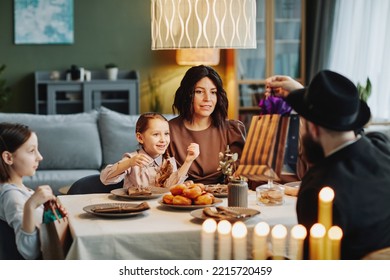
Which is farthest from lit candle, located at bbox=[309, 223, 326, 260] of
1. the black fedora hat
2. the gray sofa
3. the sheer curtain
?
the sheer curtain

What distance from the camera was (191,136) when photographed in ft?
9.06

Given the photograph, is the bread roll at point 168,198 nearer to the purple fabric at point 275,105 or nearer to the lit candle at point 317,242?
the purple fabric at point 275,105

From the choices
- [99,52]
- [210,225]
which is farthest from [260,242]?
[99,52]

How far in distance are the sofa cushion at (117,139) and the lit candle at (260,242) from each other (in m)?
2.63

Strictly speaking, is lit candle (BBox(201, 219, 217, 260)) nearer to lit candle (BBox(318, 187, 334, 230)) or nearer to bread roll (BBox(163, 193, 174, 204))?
bread roll (BBox(163, 193, 174, 204))

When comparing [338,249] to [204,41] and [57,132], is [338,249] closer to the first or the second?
[204,41]

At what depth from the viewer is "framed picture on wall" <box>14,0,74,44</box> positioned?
6.35 meters

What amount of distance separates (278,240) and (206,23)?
870 millimetres

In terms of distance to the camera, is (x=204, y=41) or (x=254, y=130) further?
(x=204, y=41)

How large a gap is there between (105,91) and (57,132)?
6.06ft

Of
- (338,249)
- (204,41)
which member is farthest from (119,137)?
(338,249)

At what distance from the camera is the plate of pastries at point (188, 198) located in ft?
6.89

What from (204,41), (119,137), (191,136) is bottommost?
(119,137)

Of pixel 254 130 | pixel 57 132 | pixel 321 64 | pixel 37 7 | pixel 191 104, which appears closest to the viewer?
pixel 254 130
